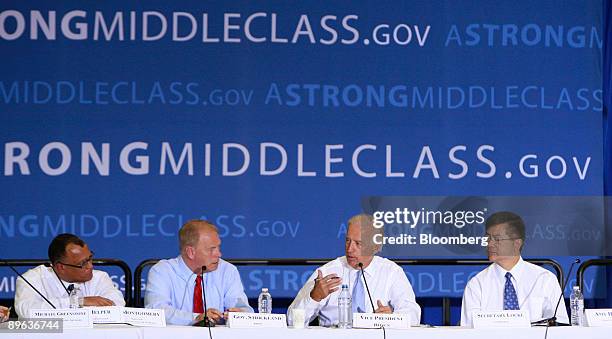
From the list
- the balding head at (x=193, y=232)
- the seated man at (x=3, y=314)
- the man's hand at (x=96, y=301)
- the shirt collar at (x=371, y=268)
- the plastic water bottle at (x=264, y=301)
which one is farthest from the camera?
the shirt collar at (x=371, y=268)

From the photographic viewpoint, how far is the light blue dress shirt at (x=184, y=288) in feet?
16.5

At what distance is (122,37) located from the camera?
249 inches

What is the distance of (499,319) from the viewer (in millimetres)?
4363

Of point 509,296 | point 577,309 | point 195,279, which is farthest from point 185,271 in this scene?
point 577,309

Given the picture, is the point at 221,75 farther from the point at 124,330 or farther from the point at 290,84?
the point at 124,330

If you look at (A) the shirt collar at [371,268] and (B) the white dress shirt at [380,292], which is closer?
(B) the white dress shirt at [380,292]

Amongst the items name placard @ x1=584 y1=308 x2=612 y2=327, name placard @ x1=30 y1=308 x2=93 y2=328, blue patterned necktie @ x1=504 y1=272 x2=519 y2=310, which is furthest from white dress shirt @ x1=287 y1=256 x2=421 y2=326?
name placard @ x1=30 y1=308 x2=93 y2=328

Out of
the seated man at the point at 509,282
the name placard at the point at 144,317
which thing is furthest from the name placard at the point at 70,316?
the seated man at the point at 509,282

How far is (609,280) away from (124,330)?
335 centimetres

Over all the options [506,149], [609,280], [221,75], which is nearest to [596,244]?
[609,280]

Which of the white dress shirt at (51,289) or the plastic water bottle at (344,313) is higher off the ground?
the white dress shirt at (51,289)

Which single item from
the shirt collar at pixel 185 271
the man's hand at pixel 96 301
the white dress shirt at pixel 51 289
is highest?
the shirt collar at pixel 185 271

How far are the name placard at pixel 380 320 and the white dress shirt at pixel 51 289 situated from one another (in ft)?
4.95

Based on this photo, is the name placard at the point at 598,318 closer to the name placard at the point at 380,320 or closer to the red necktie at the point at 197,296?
the name placard at the point at 380,320
